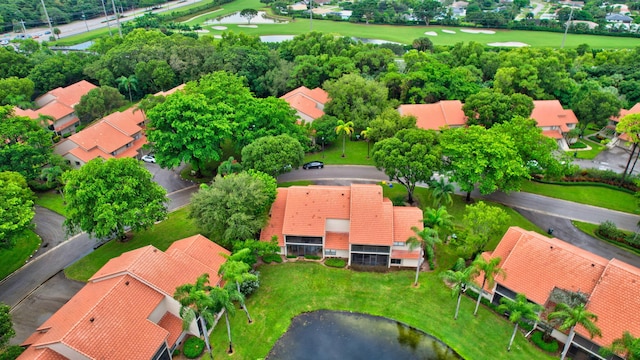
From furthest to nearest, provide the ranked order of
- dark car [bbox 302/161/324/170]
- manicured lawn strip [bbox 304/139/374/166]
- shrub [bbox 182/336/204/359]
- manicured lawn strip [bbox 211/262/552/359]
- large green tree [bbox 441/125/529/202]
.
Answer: manicured lawn strip [bbox 304/139/374/166]
dark car [bbox 302/161/324/170]
large green tree [bbox 441/125/529/202]
manicured lawn strip [bbox 211/262/552/359]
shrub [bbox 182/336/204/359]

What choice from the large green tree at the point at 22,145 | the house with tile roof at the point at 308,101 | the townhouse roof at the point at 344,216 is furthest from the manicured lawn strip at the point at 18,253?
→ the house with tile roof at the point at 308,101

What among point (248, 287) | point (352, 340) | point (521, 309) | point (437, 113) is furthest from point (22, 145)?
point (437, 113)

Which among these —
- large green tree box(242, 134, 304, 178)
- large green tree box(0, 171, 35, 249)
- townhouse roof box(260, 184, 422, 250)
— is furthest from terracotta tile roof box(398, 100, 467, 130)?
large green tree box(0, 171, 35, 249)

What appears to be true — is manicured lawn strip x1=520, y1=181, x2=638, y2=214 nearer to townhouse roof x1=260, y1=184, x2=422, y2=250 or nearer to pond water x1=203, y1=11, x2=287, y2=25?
townhouse roof x1=260, y1=184, x2=422, y2=250

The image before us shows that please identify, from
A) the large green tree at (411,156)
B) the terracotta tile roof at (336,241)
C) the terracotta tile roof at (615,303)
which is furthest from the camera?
the large green tree at (411,156)

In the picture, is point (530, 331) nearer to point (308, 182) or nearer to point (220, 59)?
point (308, 182)

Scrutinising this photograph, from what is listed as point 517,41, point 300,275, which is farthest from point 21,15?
point 517,41

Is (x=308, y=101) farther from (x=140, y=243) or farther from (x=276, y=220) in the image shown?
(x=140, y=243)

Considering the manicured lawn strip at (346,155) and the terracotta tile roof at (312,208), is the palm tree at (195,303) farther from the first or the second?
the manicured lawn strip at (346,155)
